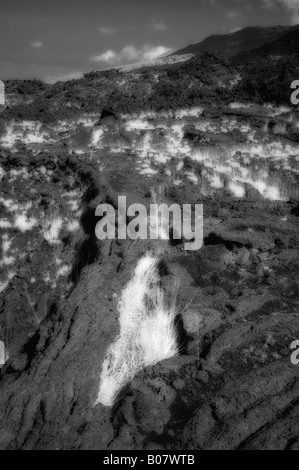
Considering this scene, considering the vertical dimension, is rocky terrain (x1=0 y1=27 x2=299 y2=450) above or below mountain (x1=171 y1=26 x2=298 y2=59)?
below

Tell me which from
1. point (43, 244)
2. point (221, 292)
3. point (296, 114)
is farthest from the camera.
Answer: point (296, 114)

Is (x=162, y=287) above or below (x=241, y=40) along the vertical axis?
below

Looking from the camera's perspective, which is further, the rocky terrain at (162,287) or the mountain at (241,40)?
the mountain at (241,40)

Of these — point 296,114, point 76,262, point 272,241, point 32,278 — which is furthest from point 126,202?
point 296,114

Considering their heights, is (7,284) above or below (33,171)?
below

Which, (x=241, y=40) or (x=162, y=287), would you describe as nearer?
(x=162, y=287)

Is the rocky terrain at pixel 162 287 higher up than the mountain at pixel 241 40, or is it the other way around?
the mountain at pixel 241 40

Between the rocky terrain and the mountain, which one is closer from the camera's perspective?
the rocky terrain
